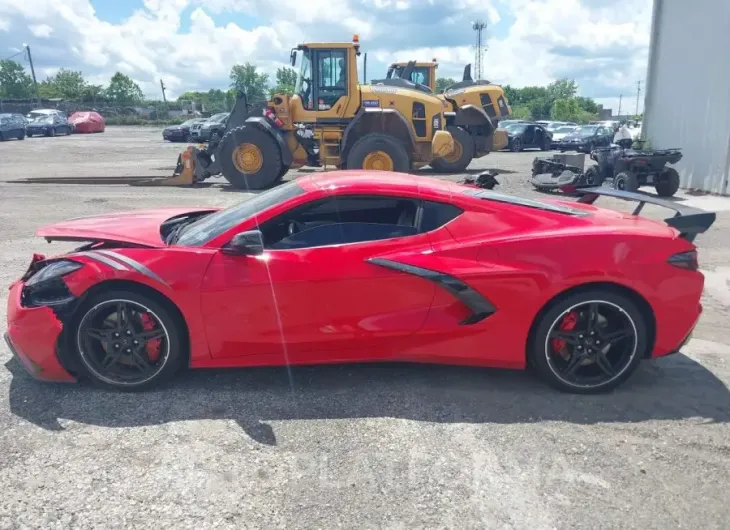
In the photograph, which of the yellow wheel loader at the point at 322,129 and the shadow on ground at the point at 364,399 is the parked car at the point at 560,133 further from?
Result: the shadow on ground at the point at 364,399

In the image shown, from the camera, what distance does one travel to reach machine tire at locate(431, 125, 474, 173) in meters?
17.2

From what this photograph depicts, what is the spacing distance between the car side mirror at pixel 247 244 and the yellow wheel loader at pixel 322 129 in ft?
32.4

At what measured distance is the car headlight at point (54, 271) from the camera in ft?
12.2

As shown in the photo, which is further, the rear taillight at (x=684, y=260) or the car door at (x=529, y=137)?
the car door at (x=529, y=137)

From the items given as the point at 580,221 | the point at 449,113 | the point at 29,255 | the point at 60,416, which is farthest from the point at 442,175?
the point at 60,416

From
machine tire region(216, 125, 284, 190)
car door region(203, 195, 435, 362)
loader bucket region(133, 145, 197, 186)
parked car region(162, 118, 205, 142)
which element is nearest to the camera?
car door region(203, 195, 435, 362)

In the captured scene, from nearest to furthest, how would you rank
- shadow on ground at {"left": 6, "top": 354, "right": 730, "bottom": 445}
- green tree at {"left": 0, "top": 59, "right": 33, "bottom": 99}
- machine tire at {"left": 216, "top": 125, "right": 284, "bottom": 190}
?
1. shadow on ground at {"left": 6, "top": 354, "right": 730, "bottom": 445}
2. machine tire at {"left": 216, "top": 125, "right": 284, "bottom": 190}
3. green tree at {"left": 0, "top": 59, "right": 33, "bottom": 99}

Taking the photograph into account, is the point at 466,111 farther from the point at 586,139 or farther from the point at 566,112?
the point at 566,112

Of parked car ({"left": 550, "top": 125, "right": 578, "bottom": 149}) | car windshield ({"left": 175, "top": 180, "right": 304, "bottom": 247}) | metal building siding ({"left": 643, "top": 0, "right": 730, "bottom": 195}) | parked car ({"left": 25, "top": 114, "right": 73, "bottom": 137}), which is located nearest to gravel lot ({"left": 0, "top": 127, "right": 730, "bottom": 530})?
car windshield ({"left": 175, "top": 180, "right": 304, "bottom": 247})

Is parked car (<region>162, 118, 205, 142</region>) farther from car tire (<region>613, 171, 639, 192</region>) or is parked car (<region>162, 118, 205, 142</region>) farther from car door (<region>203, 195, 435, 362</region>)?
car door (<region>203, 195, 435, 362</region>)

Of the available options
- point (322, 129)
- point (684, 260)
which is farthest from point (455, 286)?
point (322, 129)

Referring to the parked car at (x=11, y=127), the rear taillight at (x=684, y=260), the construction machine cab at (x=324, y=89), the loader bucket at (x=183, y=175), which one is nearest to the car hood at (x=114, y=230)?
the rear taillight at (x=684, y=260)

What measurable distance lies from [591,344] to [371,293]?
4.70ft

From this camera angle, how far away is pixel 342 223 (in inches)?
153
